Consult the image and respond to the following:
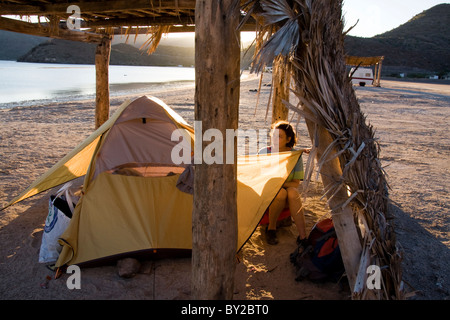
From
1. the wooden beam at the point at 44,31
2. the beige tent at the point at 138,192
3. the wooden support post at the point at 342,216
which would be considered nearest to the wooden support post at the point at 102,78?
the wooden beam at the point at 44,31

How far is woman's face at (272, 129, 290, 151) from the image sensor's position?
433 centimetres

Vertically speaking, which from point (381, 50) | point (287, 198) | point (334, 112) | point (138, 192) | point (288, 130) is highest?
point (381, 50)

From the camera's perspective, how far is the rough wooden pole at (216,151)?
7.70ft

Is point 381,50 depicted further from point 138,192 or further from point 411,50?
point 138,192

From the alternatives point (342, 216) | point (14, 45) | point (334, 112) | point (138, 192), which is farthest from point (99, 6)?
point (14, 45)

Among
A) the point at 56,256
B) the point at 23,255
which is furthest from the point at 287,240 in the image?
the point at 23,255

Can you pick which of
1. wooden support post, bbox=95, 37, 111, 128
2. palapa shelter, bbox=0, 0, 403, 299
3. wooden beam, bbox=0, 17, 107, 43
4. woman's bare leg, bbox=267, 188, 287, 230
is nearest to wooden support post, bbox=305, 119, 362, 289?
palapa shelter, bbox=0, 0, 403, 299

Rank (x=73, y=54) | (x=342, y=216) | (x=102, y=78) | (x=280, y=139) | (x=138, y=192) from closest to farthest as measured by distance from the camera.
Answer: (x=342, y=216)
(x=138, y=192)
(x=280, y=139)
(x=102, y=78)
(x=73, y=54)

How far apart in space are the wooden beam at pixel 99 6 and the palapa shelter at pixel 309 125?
208 centimetres

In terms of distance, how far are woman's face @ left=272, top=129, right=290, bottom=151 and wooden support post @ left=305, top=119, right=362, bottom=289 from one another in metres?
1.47

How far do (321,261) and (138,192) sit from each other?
192cm

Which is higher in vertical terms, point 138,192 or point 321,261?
point 138,192

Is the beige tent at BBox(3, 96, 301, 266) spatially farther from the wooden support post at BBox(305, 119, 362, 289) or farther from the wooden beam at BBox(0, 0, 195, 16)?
the wooden beam at BBox(0, 0, 195, 16)

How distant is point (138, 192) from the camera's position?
12.4 ft
